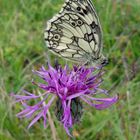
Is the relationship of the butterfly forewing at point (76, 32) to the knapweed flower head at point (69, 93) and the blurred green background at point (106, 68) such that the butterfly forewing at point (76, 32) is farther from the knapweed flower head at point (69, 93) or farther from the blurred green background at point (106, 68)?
the blurred green background at point (106, 68)

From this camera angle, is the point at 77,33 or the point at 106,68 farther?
the point at 106,68

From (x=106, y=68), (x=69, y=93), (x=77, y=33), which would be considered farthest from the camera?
(x=106, y=68)

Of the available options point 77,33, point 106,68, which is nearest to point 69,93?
point 77,33

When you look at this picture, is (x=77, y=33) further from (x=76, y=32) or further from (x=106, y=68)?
(x=106, y=68)

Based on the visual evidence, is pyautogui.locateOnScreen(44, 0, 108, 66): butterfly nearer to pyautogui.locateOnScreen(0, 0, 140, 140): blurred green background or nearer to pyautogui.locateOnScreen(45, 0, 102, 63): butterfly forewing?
pyautogui.locateOnScreen(45, 0, 102, 63): butterfly forewing

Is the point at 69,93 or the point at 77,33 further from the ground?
the point at 77,33

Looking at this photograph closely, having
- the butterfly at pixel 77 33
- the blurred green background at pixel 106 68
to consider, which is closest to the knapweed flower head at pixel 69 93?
the butterfly at pixel 77 33

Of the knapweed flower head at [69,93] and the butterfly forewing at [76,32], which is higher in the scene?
the butterfly forewing at [76,32]

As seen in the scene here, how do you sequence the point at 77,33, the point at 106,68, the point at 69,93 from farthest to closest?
the point at 106,68 → the point at 77,33 → the point at 69,93
